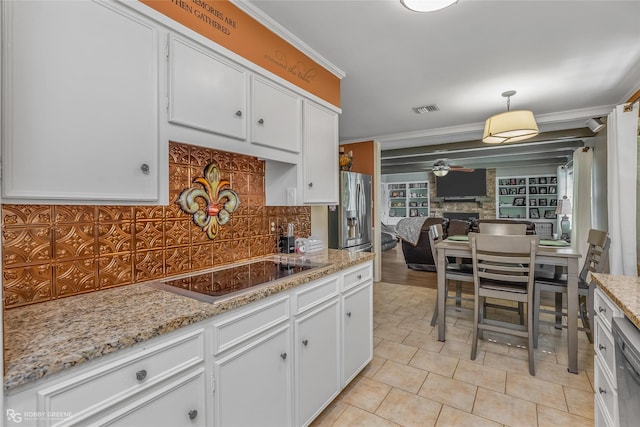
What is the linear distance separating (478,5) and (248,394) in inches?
101

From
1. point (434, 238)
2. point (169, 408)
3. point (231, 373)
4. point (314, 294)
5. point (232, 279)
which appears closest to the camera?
point (169, 408)

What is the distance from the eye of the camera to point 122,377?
93 centimetres

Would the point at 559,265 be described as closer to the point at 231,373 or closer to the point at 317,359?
the point at 317,359

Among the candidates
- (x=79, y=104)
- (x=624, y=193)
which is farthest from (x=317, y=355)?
(x=624, y=193)

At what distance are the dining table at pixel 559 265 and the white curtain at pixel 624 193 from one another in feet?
2.42

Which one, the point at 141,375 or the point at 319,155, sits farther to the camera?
the point at 319,155

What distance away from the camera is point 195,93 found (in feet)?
4.81

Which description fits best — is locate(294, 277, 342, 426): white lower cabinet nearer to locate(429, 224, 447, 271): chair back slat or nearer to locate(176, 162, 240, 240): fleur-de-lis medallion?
locate(176, 162, 240, 240): fleur-de-lis medallion

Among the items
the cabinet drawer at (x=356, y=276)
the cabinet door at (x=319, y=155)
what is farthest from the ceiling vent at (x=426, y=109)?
the cabinet drawer at (x=356, y=276)

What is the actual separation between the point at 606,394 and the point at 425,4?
2173 millimetres

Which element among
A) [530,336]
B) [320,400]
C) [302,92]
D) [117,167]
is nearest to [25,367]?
[117,167]

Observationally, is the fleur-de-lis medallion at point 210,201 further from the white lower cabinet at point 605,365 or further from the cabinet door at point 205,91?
the white lower cabinet at point 605,365

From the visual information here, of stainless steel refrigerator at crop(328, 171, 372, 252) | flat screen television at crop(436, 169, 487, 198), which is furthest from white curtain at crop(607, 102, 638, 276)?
flat screen television at crop(436, 169, 487, 198)

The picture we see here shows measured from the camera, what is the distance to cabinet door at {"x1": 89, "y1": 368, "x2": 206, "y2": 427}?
935 mm
